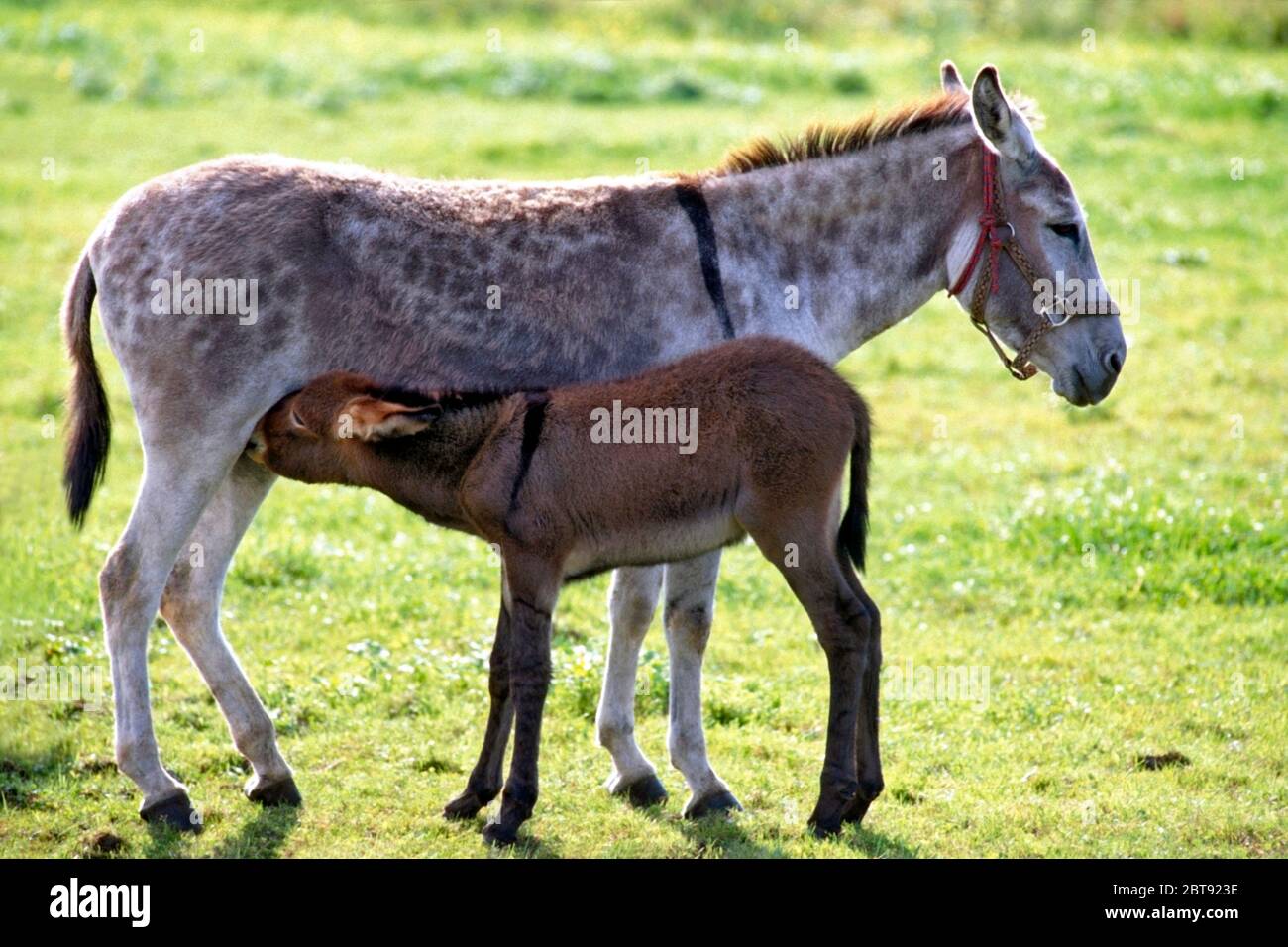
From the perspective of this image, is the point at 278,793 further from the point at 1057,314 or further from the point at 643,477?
the point at 1057,314

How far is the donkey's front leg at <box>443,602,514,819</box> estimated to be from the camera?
625 centimetres

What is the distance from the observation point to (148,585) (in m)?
6.15

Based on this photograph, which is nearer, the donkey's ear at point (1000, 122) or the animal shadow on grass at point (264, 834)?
the animal shadow on grass at point (264, 834)

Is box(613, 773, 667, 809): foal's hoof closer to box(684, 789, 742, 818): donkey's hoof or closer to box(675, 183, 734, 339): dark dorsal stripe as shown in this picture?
box(684, 789, 742, 818): donkey's hoof

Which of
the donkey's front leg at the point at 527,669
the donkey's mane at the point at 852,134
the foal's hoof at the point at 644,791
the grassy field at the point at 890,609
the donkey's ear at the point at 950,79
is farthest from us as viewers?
the donkey's ear at the point at 950,79

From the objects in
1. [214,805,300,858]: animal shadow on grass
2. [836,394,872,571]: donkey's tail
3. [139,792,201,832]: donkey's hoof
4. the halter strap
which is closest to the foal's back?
[836,394,872,571]: donkey's tail

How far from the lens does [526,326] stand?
6.33 metres

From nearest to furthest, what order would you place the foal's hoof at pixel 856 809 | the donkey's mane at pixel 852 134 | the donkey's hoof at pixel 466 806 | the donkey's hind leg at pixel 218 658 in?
the foal's hoof at pixel 856 809 < the donkey's hoof at pixel 466 806 < the donkey's hind leg at pixel 218 658 < the donkey's mane at pixel 852 134

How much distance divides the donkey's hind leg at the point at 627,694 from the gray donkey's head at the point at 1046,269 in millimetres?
1938

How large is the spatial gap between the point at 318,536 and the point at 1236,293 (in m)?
9.94

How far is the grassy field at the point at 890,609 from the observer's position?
251 inches

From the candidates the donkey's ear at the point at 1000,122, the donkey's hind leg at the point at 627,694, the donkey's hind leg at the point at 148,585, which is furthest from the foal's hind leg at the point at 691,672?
the donkey's ear at the point at 1000,122

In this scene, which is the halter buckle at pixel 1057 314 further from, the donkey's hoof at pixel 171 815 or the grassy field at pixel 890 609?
the donkey's hoof at pixel 171 815

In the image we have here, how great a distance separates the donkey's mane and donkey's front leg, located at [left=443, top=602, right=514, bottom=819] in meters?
2.25
